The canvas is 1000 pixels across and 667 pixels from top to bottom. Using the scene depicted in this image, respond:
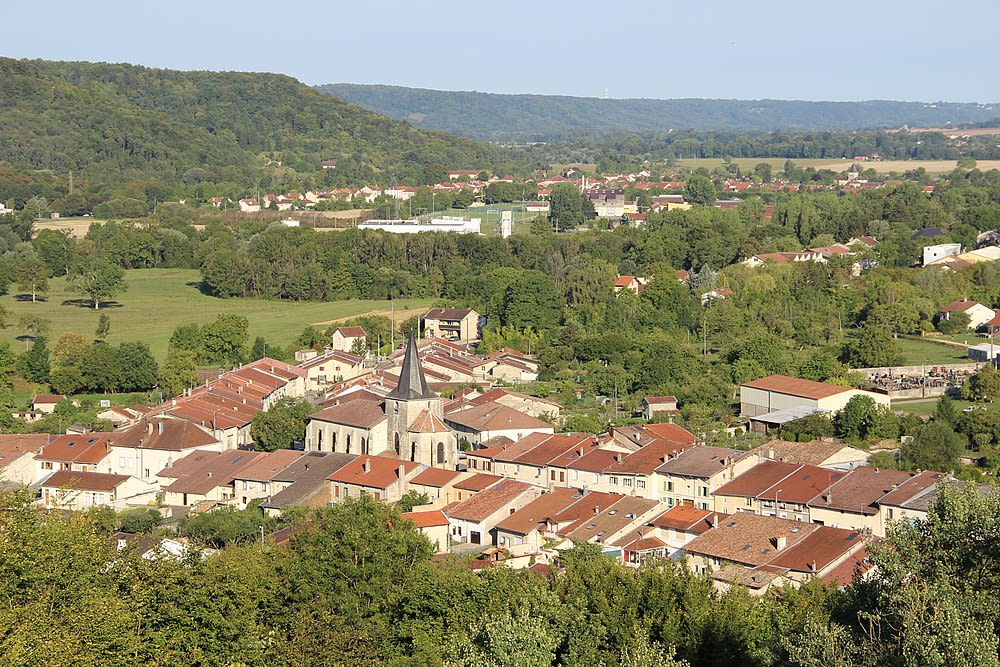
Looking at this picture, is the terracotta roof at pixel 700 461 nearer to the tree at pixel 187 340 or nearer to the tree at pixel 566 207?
the tree at pixel 187 340

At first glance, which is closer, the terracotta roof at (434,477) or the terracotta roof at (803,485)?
the terracotta roof at (803,485)

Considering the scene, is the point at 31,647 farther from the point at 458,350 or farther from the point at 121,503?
the point at 458,350

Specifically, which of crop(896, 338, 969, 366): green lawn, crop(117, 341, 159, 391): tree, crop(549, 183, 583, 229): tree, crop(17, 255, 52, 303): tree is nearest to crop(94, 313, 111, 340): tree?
crop(117, 341, 159, 391): tree

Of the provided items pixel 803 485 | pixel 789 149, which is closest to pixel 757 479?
pixel 803 485

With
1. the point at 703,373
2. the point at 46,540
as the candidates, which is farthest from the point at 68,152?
the point at 46,540

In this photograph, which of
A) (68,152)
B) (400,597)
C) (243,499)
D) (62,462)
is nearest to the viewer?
(400,597)

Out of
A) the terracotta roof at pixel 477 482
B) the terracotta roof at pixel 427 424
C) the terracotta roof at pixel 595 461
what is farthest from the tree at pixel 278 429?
the terracotta roof at pixel 595 461
